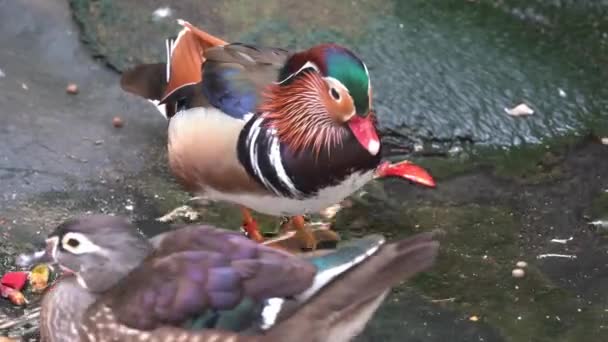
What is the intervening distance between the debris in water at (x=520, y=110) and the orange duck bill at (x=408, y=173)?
67 cm

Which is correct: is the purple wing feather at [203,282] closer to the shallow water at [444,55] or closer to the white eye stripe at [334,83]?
the white eye stripe at [334,83]

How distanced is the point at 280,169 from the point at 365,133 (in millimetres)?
310

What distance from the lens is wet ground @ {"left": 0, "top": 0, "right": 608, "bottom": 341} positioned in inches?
135

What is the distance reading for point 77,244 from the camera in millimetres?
2693

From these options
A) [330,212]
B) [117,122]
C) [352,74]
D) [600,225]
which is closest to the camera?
[352,74]

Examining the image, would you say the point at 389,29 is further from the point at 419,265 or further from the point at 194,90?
the point at 419,265

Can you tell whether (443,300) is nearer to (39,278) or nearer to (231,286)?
(231,286)

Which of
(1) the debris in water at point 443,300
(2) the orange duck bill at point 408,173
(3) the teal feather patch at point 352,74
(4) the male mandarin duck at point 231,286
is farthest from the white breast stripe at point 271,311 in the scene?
(2) the orange duck bill at point 408,173

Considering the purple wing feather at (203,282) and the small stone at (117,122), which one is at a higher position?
the purple wing feather at (203,282)

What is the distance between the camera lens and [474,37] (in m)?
5.02

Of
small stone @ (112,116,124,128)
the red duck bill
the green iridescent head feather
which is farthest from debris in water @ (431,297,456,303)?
small stone @ (112,116,124,128)

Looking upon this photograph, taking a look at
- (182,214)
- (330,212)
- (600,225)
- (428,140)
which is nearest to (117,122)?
(182,214)

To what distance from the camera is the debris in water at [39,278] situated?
11.0 feet

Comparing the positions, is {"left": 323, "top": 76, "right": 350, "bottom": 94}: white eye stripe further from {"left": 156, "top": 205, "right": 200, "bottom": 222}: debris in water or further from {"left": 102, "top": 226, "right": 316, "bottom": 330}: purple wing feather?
{"left": 156, "top": 205, "right": 200, "bottom": 222}: debris in water
